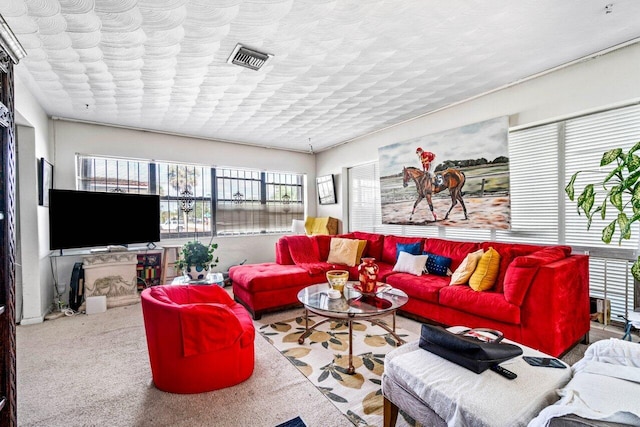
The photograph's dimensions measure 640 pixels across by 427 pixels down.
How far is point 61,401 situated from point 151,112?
3.32 meters

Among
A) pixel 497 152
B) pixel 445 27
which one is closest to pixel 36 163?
pixel 445 27

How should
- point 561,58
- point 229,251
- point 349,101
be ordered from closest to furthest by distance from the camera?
1. point 561,58
2. point 349,101
3. point 229,251

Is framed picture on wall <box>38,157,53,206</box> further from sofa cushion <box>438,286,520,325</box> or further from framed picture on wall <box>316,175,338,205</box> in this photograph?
sofa cushion <box>438,286,520,325</box>

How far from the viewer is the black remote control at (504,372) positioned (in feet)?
4.46

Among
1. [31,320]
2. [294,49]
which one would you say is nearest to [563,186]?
[294,49]

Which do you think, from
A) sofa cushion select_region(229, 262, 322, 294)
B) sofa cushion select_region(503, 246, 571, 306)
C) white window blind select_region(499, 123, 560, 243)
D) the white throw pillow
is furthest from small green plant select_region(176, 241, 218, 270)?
white window blind select_region(499, 123, 560, 243)

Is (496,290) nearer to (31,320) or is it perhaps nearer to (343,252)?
(343,252)

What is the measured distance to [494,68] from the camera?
2896 millimetres

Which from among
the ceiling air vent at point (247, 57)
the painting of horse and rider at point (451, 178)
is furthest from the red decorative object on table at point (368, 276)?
the ceiling air vent at point (247, 57)

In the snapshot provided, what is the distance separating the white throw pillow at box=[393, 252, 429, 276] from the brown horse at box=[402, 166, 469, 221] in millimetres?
737

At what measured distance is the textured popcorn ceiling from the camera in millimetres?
1995

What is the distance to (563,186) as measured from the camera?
307 cm

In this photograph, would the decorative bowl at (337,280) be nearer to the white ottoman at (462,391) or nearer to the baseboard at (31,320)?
the white ottoman at (462,391)

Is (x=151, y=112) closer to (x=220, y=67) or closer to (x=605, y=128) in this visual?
(x=220, y=67)
